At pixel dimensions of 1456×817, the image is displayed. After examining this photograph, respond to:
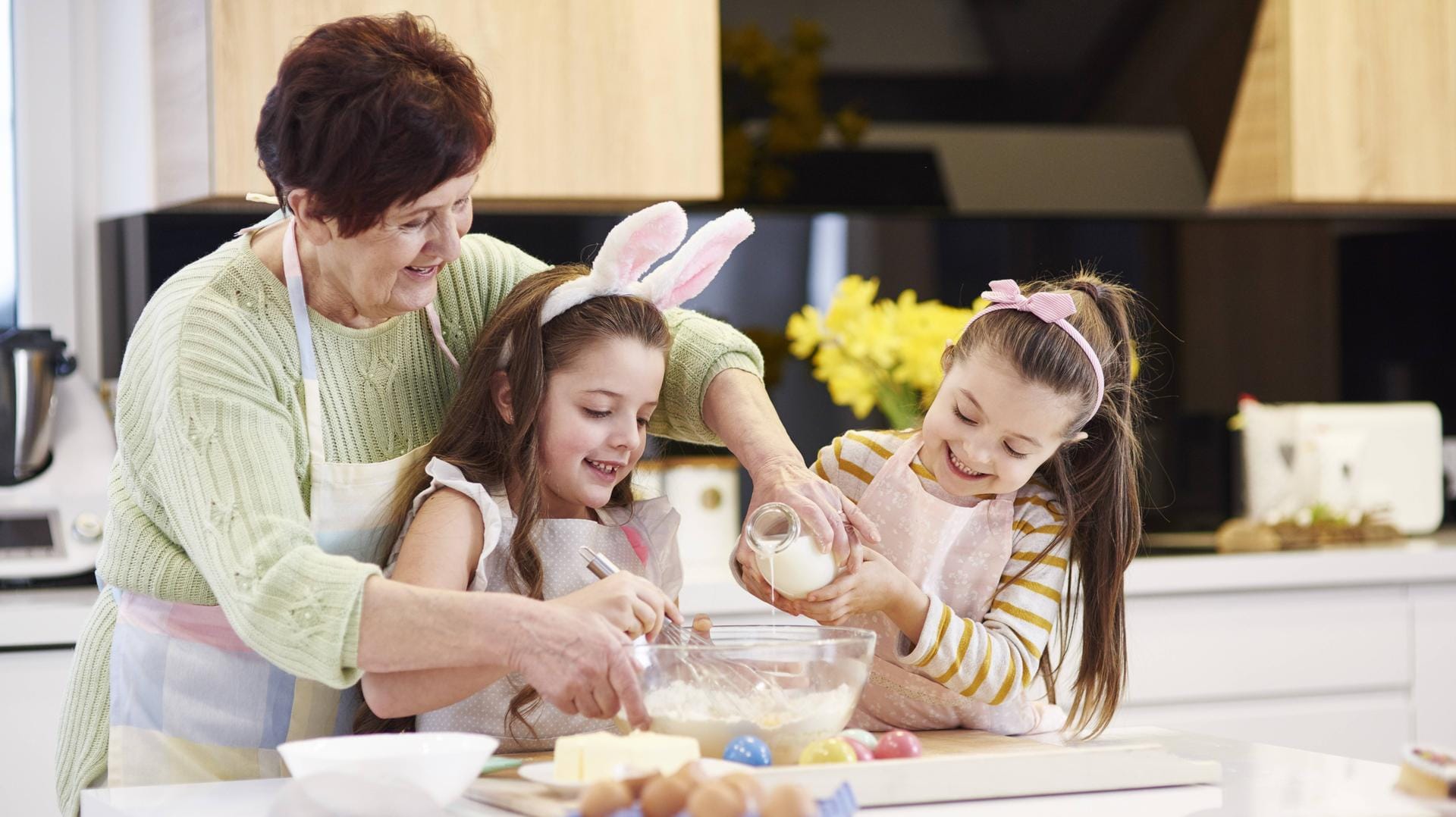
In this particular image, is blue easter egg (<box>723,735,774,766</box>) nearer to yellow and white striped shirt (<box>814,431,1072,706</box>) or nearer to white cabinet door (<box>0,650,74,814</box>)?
yellow and white striped shirt (<box>814,431,1072,706</box>)

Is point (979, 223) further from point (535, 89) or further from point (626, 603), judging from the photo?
point (626, 603)

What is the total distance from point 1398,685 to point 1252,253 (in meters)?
0.97

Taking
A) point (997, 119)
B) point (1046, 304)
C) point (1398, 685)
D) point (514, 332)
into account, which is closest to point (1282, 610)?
point (1398, 685)

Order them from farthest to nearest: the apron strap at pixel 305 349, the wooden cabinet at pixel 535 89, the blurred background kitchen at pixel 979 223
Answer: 1. the blurred background kitchen at pixel 979 223
2. the wooden cabinet at pixel 535 89
3. the apron strap at pixel 305 349

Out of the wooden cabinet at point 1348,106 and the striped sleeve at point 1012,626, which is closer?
the striped sleeve at point 1012,626

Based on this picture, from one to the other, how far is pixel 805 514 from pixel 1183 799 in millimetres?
412

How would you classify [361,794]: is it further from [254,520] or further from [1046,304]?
[1046,304]

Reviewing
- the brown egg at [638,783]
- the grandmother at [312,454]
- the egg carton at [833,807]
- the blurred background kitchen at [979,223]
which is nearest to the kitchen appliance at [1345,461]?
the blurred background kitchen at [979,223]

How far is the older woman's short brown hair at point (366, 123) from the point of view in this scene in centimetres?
137

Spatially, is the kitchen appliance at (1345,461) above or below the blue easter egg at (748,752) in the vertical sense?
above

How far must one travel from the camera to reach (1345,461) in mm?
3148

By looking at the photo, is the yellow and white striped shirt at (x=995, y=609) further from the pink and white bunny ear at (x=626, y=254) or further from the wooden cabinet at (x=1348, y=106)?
the wooden cabinet at (x=1348, y=106)

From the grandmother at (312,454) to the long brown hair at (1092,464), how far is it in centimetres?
27

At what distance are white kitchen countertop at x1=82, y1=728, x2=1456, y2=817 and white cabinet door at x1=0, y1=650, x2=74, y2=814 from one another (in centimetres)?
102
